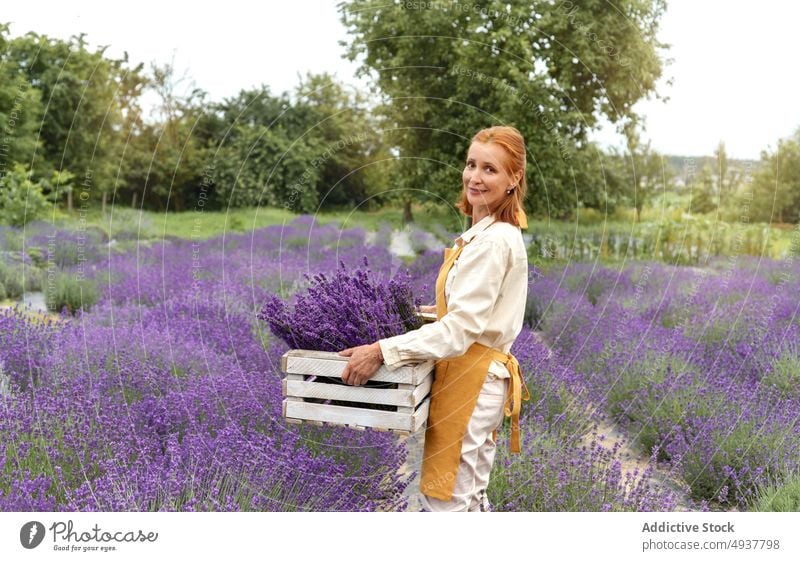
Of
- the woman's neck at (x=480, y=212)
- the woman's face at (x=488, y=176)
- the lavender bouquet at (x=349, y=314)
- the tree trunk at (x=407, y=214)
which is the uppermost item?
the woman's face at (x=488, y=176)

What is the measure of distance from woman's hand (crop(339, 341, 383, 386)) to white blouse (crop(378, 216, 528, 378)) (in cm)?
4

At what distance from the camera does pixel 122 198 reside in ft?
35.4

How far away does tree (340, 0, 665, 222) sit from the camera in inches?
293

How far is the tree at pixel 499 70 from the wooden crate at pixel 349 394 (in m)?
4.91

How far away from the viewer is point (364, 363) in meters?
2.47

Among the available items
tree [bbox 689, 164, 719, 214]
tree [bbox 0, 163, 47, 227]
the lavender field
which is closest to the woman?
the lavender field

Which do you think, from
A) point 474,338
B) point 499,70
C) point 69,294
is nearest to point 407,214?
point 499,70

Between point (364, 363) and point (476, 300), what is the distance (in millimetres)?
412

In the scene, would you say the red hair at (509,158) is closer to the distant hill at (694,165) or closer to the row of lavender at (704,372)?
the row of lavender at (704,372)

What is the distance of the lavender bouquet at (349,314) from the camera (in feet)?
9.46

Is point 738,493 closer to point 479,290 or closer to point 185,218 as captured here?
point 479,290

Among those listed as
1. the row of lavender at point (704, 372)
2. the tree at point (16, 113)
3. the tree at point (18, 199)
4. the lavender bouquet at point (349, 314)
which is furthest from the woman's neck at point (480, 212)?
the tree at point (18, 199)

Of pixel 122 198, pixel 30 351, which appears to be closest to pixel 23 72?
pixel 122 198
